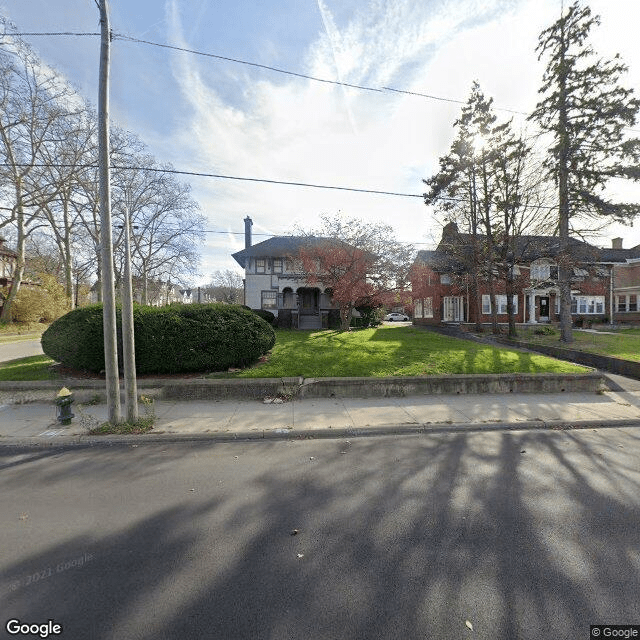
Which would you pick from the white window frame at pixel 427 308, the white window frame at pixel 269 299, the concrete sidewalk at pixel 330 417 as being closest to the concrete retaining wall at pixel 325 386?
the concrete sidewalk at pixel 330 417

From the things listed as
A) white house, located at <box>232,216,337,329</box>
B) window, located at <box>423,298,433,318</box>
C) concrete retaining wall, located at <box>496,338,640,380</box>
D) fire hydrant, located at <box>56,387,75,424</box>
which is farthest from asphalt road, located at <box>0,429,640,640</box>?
window, located at <box>423,298,433,318</box>

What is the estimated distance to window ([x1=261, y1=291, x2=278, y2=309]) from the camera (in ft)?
91.2

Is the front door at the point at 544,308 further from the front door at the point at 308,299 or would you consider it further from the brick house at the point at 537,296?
the front door at the point at 308,299

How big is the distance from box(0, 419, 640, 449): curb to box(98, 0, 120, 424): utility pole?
0.61 metres

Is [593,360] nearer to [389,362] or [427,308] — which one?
[389,362]

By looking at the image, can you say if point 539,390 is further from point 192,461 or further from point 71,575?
point 71,575

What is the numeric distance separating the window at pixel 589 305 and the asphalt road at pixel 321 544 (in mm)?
32101

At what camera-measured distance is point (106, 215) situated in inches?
225

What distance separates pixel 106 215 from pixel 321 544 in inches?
240

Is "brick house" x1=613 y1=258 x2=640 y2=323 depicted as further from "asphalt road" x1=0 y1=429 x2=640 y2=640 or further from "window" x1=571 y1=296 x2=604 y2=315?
"asphalt road" x1=0 y1=429 x2=640 y2=640

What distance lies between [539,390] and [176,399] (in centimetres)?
911

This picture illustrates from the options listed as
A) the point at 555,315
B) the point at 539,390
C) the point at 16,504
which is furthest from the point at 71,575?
the point at 555,315

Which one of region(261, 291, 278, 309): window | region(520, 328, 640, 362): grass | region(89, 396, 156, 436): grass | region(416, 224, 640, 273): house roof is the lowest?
region(89, 396, 156, 436): grass

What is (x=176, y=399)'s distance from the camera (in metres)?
7.57
